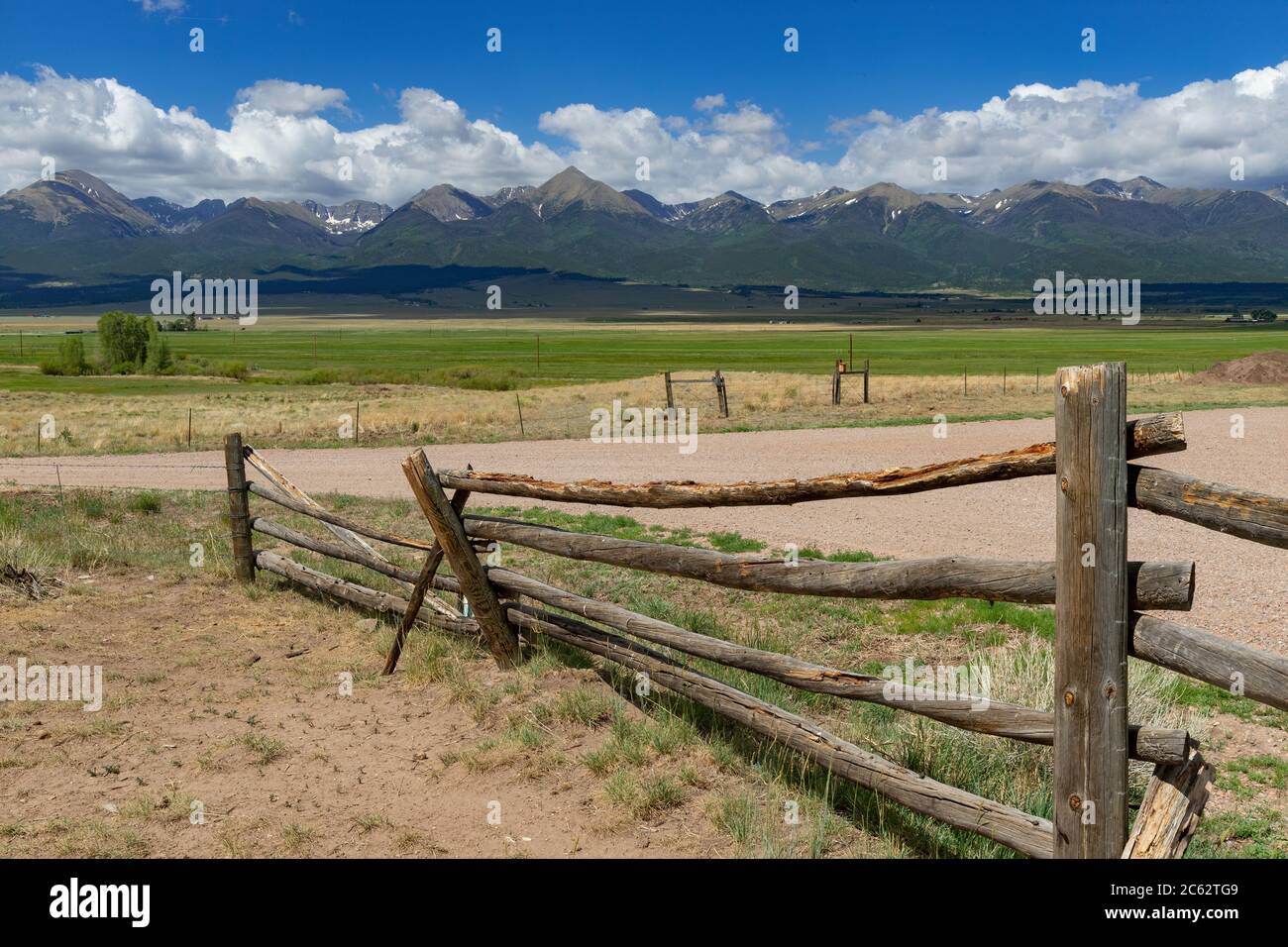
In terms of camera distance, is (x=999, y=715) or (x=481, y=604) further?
(x=481, y=604)

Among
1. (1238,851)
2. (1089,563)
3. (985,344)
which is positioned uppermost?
(985,344)

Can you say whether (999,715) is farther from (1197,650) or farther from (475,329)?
(475,329)

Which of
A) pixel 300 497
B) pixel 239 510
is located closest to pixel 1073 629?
pixel 300 497

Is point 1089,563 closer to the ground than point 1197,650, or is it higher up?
higher up

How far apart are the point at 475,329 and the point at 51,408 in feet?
398

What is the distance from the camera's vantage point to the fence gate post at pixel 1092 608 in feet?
11.6

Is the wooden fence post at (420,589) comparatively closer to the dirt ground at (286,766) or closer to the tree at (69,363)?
the dirt ground at (286,766)

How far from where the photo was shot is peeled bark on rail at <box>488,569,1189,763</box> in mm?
3633

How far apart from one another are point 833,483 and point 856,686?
3.16 ft

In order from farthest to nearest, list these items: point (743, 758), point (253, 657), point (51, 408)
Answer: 1. point (51, 408)
2. point (253, 657)
3. point (743, 758)

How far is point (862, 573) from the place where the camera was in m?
4.64

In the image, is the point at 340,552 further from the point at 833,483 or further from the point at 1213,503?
the point at 1213,503
